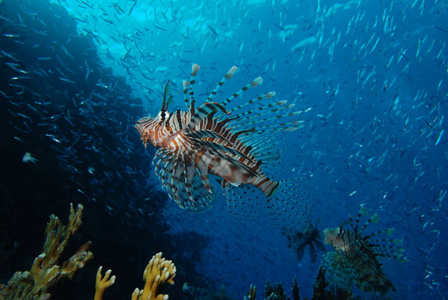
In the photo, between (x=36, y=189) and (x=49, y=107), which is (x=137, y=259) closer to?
(x=36, y=189)

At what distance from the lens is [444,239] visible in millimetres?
27422

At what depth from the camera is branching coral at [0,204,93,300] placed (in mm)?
2389

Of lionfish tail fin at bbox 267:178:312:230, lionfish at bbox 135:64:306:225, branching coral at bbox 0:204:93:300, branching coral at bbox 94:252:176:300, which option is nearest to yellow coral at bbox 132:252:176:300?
branching coral at bbox 94:252:176:300

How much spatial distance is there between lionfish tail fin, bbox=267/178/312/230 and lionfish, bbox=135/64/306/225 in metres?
0.01

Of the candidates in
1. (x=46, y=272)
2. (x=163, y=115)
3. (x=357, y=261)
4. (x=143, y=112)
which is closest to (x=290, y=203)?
(x=357, y=261)

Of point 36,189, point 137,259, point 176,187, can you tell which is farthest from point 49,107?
point 176,187

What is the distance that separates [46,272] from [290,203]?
9.94ft

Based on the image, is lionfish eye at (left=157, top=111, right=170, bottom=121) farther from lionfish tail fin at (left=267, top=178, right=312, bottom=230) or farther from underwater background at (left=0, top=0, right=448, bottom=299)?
lionfish tail fin at (left=267, top=178, right=312, bottom=230)

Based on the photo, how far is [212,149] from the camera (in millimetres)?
2352

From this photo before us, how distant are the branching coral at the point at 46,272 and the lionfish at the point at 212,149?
1224 millimetres

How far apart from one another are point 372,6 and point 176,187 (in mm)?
17502

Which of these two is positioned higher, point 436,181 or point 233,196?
point 436,181

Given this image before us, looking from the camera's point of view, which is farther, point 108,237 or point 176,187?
point 108,237

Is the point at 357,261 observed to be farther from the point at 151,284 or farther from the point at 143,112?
the point at 143,112
